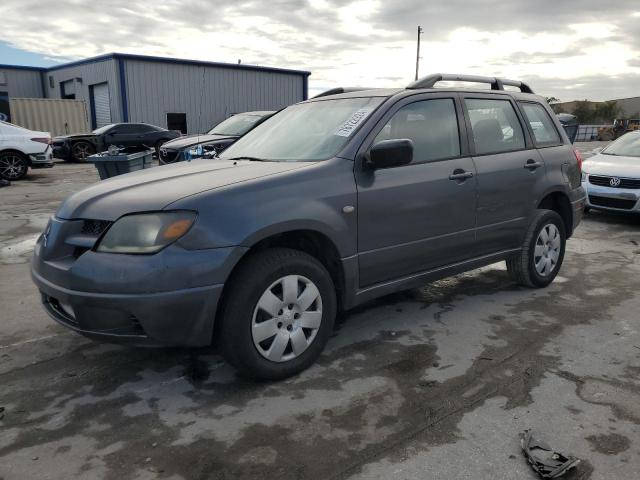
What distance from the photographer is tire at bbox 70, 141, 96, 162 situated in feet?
57.4

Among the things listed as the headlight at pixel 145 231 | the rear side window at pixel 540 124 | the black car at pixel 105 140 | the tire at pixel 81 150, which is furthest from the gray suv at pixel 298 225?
the tire at pixel 81 150

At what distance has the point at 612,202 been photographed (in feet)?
26.2

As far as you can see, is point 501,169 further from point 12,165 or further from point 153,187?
point 12,165

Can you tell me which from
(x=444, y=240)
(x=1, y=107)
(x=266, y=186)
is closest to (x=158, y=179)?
(x=266, y=186)

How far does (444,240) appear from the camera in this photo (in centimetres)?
383

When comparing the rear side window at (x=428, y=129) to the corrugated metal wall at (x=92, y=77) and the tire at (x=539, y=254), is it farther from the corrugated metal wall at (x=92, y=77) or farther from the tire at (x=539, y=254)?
the corrugated metal wall at (x=92, y=77)

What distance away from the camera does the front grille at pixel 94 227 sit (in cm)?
285

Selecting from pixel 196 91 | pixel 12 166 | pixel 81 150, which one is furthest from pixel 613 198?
pixel 196 91

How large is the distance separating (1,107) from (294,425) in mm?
30535

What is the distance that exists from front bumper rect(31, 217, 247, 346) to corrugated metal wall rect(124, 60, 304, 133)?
72.9 ft

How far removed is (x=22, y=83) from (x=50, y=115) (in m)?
10.6

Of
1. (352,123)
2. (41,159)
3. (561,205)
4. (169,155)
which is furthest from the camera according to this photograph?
(41,159)

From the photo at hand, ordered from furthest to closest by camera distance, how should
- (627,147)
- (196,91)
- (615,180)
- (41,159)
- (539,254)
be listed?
(196,91)
(41,159)
(627,147)
(615,180)
(539,254)

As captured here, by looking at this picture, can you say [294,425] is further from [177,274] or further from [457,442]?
[177,274]
